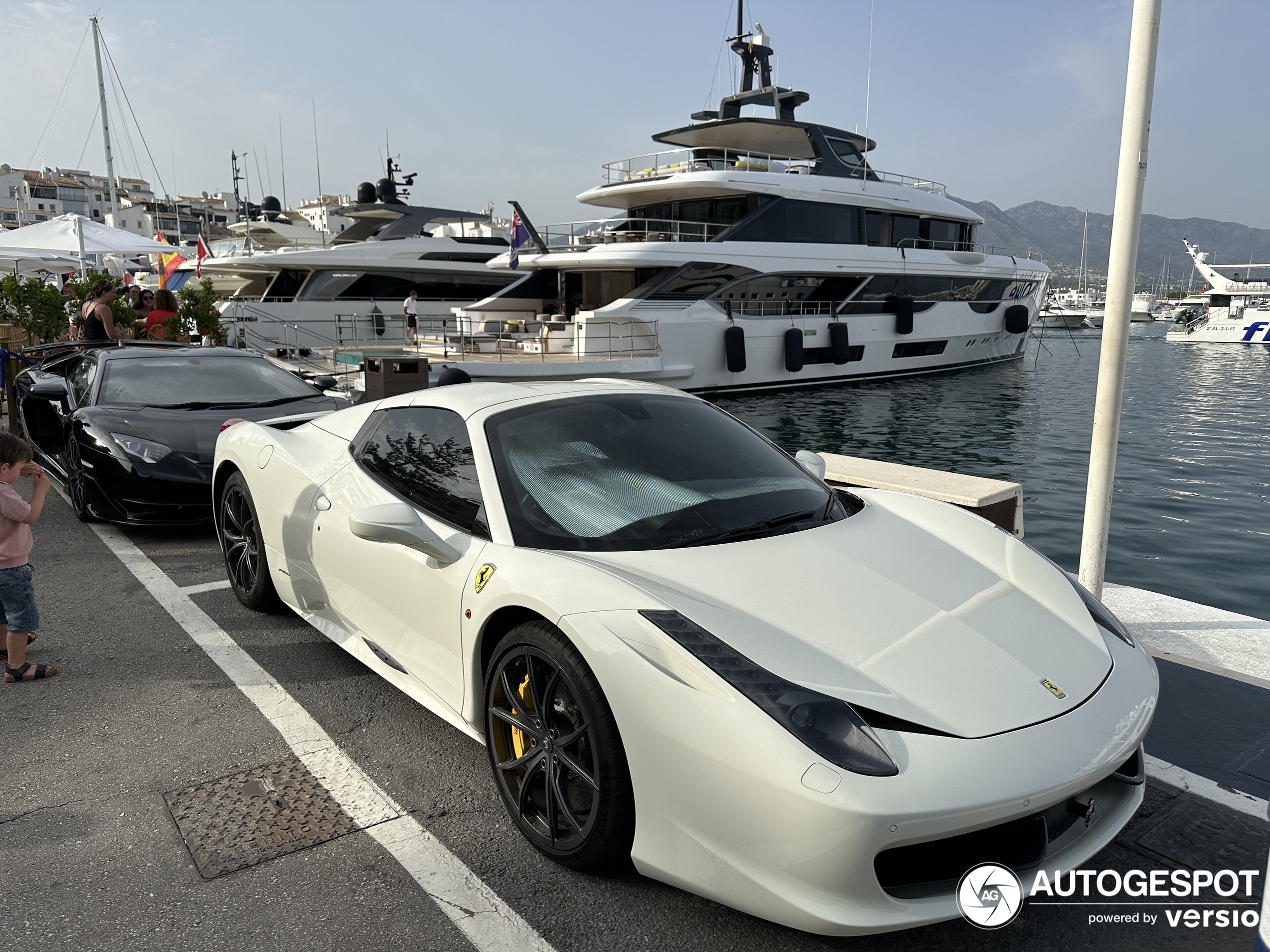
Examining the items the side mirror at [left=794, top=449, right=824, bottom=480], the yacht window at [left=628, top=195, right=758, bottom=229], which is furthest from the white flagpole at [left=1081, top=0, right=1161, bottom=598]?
the yacht window at [left=628, top=195, right=758, bottom=229]

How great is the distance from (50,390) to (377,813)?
5.57 m

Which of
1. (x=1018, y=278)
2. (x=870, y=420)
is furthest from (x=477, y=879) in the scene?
(x=1018, y=278)

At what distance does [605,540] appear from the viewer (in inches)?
106

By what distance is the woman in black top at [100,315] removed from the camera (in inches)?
363

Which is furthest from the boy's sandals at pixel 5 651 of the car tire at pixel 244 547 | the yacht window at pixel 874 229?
the yacht window at pixel 874 229

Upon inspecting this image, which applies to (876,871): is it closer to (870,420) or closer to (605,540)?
(605,540)

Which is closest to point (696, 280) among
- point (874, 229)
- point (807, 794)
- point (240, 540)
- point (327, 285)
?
point (874, 229)

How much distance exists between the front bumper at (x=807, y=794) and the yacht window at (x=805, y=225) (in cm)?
2062

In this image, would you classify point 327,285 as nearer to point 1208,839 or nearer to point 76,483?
point 76,483

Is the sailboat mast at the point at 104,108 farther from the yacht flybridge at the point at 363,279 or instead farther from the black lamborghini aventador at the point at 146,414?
the black lamborghini aventador at the point at 146,414

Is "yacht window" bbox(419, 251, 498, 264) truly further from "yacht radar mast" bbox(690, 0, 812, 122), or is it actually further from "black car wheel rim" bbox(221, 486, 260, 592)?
"black car wheel rim" bbox(221, 486, 260, 592)

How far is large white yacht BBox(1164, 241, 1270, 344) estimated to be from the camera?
47.6m

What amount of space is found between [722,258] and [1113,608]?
17.9 meters

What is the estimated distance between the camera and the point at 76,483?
20.6 ft
